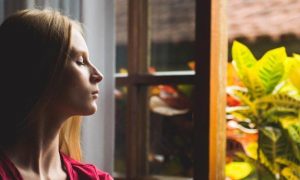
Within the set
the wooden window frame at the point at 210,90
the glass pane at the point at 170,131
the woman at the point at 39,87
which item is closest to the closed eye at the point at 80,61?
the woman at the point at 39,87

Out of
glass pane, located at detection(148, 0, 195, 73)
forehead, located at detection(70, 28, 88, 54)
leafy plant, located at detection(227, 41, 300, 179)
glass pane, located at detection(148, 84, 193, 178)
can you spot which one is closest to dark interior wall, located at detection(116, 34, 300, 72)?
glass pane, located at detection(148, 0, 195, 73)

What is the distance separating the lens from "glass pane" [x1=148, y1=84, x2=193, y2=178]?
2.22 m

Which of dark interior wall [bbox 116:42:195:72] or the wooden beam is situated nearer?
the wooden beam

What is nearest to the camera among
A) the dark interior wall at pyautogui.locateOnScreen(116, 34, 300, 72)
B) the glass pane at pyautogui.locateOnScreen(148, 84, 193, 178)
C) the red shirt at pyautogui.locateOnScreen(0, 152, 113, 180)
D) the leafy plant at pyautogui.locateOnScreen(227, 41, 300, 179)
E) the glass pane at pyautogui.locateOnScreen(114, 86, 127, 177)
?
the red shirt at pyautogui.locateOnScreen(0, 152, 113, 180)

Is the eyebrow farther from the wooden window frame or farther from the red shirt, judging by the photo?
the wooden window frame

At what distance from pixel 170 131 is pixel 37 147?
125 cm

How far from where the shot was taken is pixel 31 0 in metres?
1.79

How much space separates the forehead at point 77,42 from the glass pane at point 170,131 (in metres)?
1.10

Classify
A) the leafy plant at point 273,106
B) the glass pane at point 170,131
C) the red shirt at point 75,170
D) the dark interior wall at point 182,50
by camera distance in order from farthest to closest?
the glass pane at point 170,131, the dark interior wall at point 182,50, the leafy plant at point 273,106, the red shirt at point 75,170

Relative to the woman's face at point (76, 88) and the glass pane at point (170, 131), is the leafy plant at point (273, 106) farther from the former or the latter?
the woman's face at point (76, 88)

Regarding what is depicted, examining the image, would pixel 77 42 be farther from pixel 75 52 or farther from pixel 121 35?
pixel 121 35

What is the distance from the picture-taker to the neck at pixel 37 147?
108 centimetres

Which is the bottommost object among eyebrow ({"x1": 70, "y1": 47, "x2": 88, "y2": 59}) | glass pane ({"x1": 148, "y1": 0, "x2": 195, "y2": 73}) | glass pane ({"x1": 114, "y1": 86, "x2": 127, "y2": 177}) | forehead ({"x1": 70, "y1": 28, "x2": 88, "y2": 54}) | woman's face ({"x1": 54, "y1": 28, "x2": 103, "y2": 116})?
glass pane ({"x1": 114, "y1": 86, "x2": 127, "y2": 177})

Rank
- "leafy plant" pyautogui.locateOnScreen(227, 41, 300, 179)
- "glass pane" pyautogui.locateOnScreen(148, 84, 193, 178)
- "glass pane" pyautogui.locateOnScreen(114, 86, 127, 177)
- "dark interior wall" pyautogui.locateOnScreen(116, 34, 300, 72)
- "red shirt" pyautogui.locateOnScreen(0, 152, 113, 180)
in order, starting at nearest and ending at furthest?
"red shirt" pyautogui.locateOnScreen(0, 152, 113, 180) < "leafy plant" pyautogui.locateOnScreen(227, 41, 300, 179) < "dark interior wall" pyautogui.locateOnScreen(116, 34, 300, 72) < "glass pane" pyautogui.locateOnScreen(148, 84, 193, 178) < "glass pane" pyautogui.locateOnScreen(114, 86, 127, 177)
